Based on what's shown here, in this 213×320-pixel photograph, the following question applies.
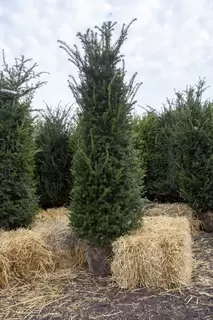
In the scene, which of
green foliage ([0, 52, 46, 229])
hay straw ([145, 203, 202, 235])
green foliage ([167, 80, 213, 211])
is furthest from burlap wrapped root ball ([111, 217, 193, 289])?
green foliage ([167, 80, 213, 211])

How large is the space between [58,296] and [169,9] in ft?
11.3

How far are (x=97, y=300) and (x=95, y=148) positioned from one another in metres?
1.33

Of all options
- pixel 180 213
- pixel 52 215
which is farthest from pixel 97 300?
pixel 180 213

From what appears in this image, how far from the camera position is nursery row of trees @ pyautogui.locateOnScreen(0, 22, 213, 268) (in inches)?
139

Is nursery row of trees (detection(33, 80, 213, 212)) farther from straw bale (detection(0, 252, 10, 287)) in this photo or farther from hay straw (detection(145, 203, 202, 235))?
straw bale (detection(0, 252, 10, 287))

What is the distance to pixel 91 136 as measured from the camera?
352 centimetres

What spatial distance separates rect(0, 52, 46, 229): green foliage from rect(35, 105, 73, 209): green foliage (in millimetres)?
1410

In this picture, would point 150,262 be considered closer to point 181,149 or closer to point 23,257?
point 23,257

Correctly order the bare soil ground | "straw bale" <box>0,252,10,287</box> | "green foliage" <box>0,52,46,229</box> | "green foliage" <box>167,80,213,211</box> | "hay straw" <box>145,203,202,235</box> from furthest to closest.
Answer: "hay straw" <box>145,203,202,235</box>, "green foliage" <box>167,80,213,211</box>, "green foliage" <box>0,52,46,229</box>, "straw bale" <box>0,252,10,287</box>, the bare soil ground

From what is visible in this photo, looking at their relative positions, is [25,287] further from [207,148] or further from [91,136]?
[207,148]

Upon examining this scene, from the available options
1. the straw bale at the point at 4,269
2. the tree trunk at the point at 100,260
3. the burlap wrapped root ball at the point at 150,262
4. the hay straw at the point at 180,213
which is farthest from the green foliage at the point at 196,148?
the straw bale at the point at 4,269

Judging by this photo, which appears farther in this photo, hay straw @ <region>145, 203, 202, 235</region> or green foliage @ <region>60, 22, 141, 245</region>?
hay straw @ <region>145, 203, 202, 235</region>

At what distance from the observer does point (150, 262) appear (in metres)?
3.23

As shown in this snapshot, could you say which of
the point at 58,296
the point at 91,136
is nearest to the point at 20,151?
the point at 91,136
